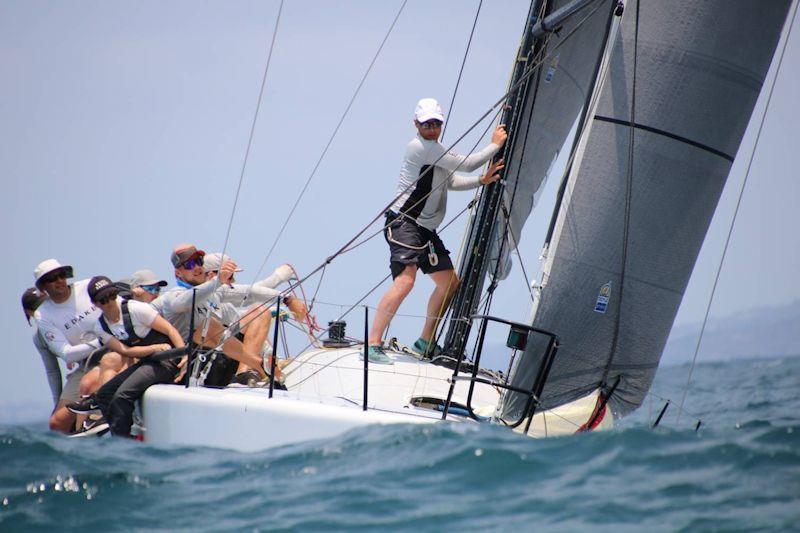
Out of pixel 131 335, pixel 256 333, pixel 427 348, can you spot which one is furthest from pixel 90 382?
pixel 427 348

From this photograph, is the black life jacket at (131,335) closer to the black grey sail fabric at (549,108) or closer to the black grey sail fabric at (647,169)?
the black grey sail fabric at (647,169)

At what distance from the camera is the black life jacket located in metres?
6.62

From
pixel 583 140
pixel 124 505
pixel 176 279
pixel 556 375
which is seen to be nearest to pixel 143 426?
pixel 176 279

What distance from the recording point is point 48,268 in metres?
6.82

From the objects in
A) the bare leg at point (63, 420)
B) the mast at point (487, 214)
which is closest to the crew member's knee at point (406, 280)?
the mast at point (487, 214)

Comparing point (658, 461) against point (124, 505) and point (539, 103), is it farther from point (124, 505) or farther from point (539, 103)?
point (539, 103)

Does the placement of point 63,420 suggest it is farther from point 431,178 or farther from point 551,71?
point 551,71

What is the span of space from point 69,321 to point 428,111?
2593mm

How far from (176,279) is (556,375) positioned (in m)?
2.40

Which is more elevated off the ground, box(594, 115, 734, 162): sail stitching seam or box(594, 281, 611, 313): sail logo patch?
box(594, 115, 734, 162): sail stitching seam

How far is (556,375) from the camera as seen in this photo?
653cm

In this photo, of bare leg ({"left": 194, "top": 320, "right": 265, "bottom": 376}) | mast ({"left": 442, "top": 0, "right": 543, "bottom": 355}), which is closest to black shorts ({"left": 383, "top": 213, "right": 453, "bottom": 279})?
mast ({"left": 442, "top": 0, "right": 543, "bottom": 355})

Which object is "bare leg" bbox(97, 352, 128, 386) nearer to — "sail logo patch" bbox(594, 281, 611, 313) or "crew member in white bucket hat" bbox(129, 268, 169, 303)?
"crew member in white bucket hat" bbox(129, 268, 169, 303)

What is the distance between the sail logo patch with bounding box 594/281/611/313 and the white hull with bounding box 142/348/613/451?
551mm
